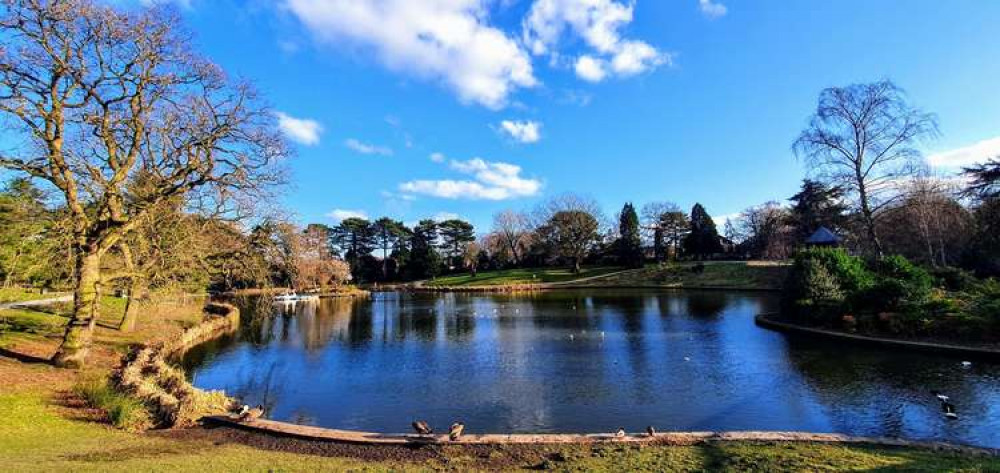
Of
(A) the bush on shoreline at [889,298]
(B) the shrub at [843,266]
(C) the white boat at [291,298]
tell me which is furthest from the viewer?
(C) the white boat at [291,298]

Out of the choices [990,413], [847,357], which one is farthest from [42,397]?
[847,357]

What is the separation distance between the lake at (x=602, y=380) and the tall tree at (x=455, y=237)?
68.6 metres

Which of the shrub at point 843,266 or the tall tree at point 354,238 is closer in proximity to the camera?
the shrub at point 843,266

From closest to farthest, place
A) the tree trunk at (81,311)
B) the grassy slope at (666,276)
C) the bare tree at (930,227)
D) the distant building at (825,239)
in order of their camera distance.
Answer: the tree trunk at (81,311) < the distant building at (825,239) < the bare tree at (930,227) < the grassy slope at (666,276)

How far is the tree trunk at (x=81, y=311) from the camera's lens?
49.4 ft

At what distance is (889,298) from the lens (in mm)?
22078

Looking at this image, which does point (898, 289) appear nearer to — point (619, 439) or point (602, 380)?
point (602, 380)

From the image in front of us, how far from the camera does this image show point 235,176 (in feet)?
53.9

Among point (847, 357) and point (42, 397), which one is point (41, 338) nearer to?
point (42, 397)

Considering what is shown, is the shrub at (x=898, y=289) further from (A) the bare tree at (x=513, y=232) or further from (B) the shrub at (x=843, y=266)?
(A) the bare tree at (x=513, y=232)

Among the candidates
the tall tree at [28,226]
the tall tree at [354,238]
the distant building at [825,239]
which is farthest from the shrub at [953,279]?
the tall tree at [354,238]

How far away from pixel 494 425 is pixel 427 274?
7874 centimetres

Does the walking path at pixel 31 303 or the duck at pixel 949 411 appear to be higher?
the walking path at pixel 31 303

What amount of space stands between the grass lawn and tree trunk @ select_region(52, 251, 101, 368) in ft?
195
